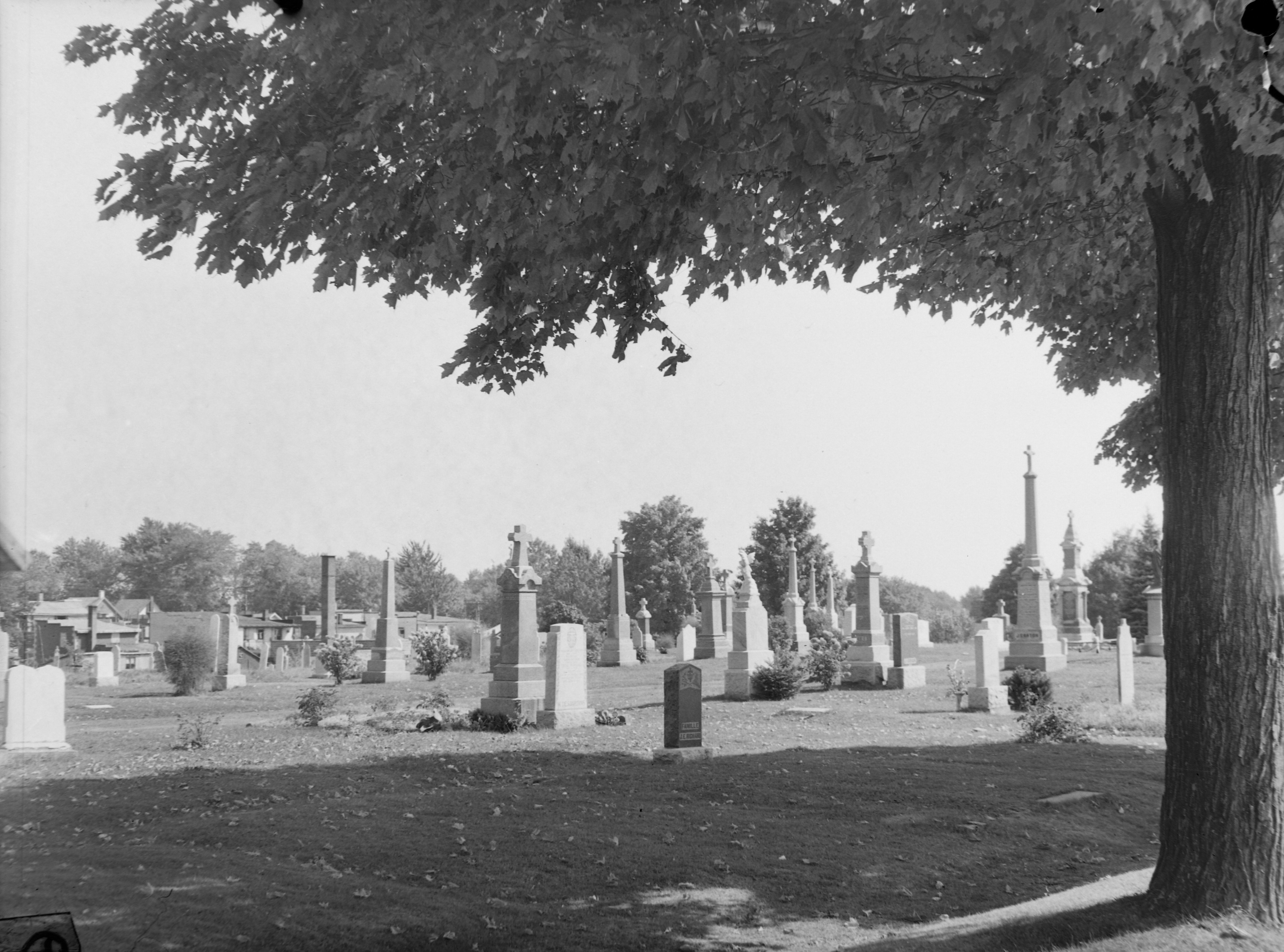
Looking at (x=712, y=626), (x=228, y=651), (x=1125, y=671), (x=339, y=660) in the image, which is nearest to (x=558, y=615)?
(x=712, y=626)

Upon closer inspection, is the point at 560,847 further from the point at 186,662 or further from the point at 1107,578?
the point at 1107,578

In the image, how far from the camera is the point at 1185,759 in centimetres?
656

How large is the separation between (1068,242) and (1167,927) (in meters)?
5.23

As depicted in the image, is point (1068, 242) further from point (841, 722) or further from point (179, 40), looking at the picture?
point (841, 722)

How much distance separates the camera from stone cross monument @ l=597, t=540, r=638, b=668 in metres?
38.6

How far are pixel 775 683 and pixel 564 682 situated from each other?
703 centimetres

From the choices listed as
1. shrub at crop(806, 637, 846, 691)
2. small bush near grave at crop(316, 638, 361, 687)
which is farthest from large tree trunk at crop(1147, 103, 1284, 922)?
small bush near grave at crop(316, 638, 361, 687)

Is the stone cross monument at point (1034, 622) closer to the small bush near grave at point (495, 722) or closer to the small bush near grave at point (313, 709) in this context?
the small bush near grave at point (495, 722)

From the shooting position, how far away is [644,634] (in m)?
50.5

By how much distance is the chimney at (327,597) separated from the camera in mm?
40156

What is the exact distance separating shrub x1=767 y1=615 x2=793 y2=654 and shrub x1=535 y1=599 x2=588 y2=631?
6877 millimetres

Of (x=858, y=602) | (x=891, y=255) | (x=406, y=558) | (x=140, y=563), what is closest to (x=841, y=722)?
(x=858, y=602)

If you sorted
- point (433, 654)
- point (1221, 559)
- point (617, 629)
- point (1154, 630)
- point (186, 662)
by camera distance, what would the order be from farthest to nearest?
point (617, 629) < point (1154, 630) < point (433, 654) < point (186, 662) < point (1221, 559)

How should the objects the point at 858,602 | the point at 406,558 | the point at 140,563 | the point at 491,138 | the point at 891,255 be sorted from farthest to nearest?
1. the point at 406,558
2. the point at 140,563
3. the point at 858,602
4. the point at 891,255
5. the point at 491,138
